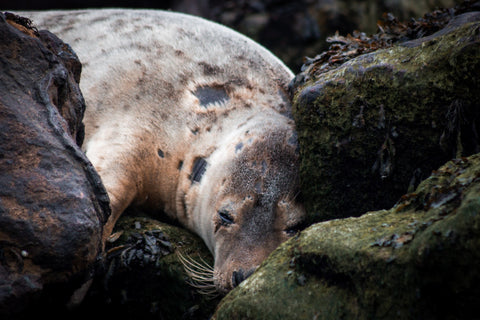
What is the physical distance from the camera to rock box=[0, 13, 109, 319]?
174cm

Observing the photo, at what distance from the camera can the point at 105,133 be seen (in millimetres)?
3240

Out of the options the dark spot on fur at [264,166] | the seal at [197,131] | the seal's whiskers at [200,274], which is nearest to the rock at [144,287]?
the seal's whiskers at [200,274]

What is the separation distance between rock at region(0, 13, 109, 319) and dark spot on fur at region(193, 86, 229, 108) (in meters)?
1.20

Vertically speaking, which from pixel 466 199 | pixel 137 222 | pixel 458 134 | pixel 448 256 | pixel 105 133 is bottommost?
pixel 137 222

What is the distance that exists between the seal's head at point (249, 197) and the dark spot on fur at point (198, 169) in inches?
1.8

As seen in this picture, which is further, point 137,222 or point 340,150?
point 137,222

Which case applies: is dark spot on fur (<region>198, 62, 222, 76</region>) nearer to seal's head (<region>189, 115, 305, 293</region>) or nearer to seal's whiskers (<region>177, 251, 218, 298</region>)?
seal's head (<region>189, 115, 305, 293</region>)

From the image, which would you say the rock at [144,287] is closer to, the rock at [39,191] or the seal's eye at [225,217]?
the seal's eye at [225,217]

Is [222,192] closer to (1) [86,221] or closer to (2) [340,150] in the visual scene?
(2) [340,150]

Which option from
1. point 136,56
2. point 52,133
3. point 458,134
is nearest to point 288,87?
point 136,56

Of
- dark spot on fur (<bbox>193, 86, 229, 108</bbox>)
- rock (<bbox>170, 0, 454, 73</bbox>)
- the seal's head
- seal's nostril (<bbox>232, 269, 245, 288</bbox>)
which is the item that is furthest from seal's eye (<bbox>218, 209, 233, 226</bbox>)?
rock (<bbox>170, 0, 454, 73</bbox>)

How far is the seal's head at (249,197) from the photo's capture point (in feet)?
8.50

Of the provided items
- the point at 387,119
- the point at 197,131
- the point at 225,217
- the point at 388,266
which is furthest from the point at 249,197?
the point at 388,266

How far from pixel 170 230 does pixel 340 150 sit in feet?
4.38
